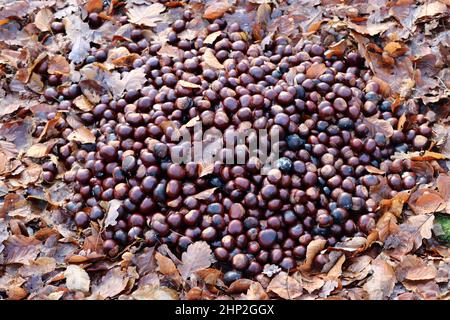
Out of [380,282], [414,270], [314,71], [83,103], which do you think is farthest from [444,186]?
[83,103]

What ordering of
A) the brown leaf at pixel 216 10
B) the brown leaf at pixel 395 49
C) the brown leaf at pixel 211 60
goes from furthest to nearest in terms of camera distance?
the brown leaf at pixel 216 10, the brown leaf at pixel 395 49, the brown leaf at pixel 211 60

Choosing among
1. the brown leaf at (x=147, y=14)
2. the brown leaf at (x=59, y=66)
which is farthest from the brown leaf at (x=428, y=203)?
the brown leaf at (x=59, y=66)

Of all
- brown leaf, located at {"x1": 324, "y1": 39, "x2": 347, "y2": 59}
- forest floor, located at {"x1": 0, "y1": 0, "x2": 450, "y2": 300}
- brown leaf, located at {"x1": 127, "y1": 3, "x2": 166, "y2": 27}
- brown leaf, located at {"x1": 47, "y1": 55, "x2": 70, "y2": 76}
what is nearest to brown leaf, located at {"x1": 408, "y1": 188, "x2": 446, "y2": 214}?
forest floor, located at {"x1": 0, "y1": 0, "x2": 450, "y2": 300}

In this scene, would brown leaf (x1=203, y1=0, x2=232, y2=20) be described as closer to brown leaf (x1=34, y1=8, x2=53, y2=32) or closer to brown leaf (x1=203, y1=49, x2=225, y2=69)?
brown leaf (x1=203, y1=49, x2=225, y2=69)

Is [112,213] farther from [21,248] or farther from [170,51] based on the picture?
[170,51]

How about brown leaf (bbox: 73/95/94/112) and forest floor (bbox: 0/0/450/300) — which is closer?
forest floor (bbox: 0/0/450/300)

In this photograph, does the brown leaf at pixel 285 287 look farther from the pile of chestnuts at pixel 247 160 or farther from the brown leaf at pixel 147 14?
the brown leaf at pixel 147 14

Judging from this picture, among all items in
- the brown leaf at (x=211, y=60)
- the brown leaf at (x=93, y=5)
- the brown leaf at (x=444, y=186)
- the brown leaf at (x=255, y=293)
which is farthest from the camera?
the brown leaf at (x=93, y=5)
